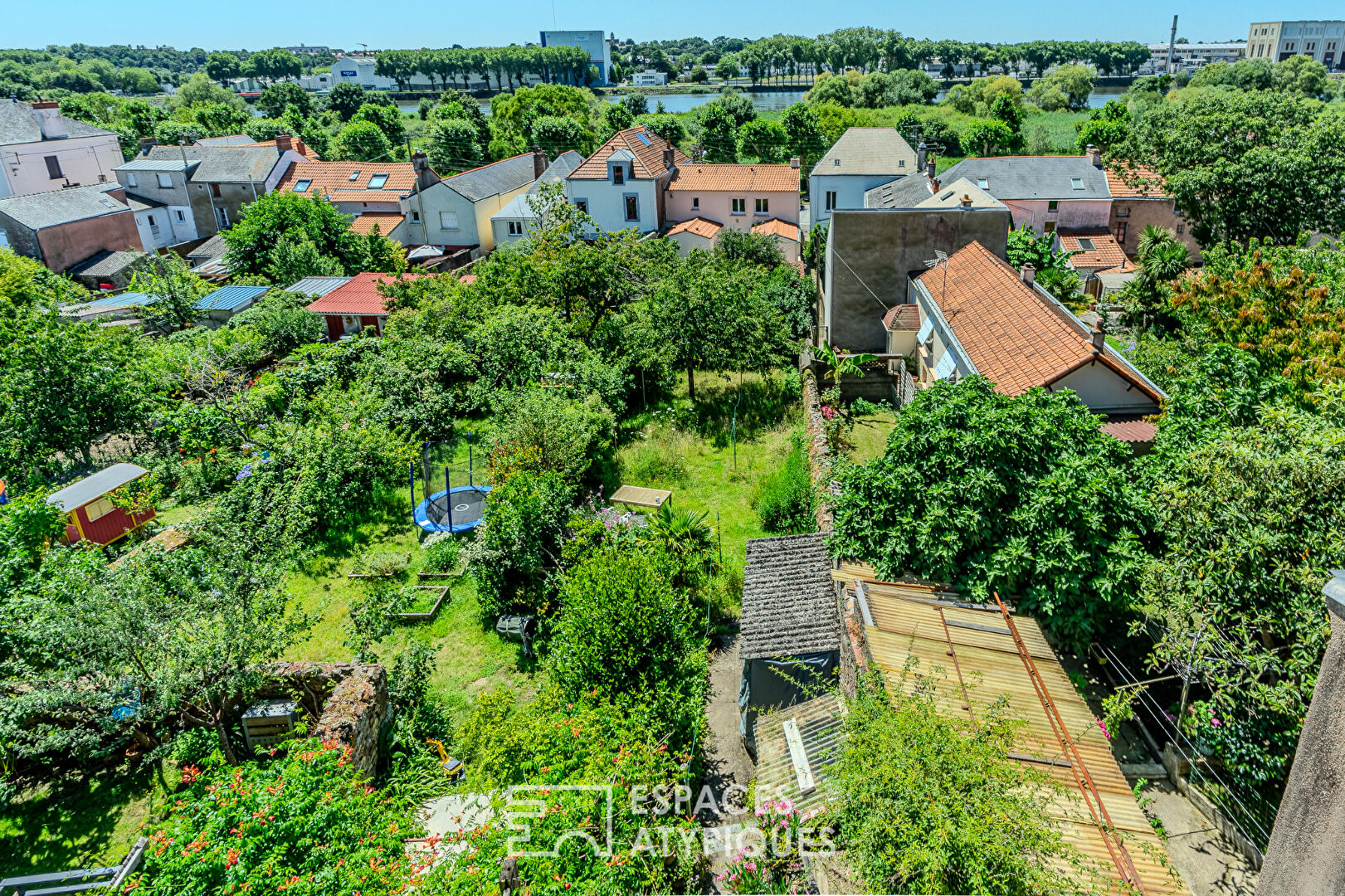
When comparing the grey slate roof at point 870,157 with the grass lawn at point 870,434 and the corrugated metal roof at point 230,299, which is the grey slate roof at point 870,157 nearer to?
the grass lawn at point 870,434

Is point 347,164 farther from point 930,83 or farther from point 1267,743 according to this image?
point 930,83

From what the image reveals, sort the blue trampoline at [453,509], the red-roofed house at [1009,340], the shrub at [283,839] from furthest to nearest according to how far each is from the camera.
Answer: the blue trampoline at [453,509]
the red-roofed house at [1009,340]
the shrub at [283,839]

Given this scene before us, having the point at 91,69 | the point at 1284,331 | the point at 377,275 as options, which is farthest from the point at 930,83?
the point at 91,69

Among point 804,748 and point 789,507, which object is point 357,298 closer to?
point 789,507

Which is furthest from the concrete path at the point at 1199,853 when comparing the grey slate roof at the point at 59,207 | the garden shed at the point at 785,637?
the grey slate roof at the point at 59,207

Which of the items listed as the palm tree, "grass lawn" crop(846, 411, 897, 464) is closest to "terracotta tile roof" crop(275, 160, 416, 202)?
"grass lawn" crop(846, 411, 897, 464)

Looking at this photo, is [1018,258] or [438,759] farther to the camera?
[1018,258]
